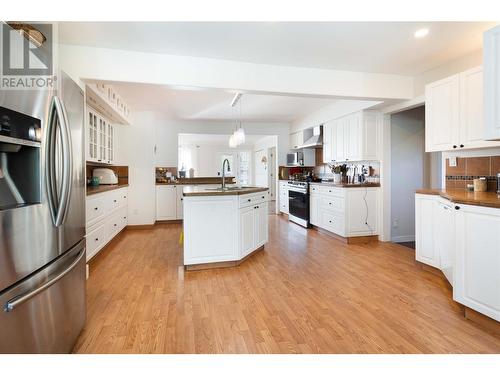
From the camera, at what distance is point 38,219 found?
4.27ft

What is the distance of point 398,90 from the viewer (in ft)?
11.8

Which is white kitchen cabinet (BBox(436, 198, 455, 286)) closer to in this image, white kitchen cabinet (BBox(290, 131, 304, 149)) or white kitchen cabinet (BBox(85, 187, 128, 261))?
white kitchen cabinet (BBox(85, 187, 128, 261))

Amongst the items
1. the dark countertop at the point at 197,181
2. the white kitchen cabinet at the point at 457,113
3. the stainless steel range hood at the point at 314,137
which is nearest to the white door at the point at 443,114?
the white kitchen cabinet at the point at 457,113

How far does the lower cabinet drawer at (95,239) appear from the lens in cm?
319

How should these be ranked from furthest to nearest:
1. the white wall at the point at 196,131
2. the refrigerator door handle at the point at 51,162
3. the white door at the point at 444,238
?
the white wall at the point at 196,131 → the white door at the point at 444,238 → the refrigerator door handle at the point at 51,162

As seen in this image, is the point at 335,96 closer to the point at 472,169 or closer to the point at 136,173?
the point at 472,169

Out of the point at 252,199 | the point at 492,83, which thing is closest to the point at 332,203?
the point at 252,199

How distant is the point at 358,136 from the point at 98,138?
415 cm

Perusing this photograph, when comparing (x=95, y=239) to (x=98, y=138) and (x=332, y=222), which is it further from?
(x=332, y=222)

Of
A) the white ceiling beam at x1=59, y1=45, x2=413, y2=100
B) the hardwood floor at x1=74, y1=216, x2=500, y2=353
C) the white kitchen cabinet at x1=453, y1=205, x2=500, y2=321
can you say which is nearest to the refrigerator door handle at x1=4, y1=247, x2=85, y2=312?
the hardwood floor at x1=74, y1=216, x2=500, y2=353

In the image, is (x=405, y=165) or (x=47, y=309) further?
(x=405, y=165)

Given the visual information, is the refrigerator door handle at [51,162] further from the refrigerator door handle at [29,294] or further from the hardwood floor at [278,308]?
the hardwood floor at [278,308]

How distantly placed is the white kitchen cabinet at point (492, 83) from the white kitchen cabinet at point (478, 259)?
626mm
